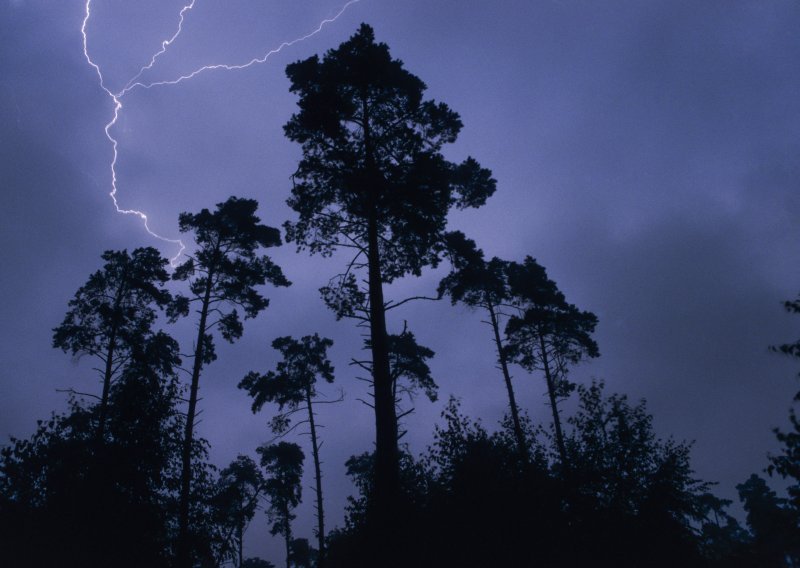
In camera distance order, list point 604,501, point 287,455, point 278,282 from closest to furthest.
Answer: point 604,501 < point 278,282 < point 287,455

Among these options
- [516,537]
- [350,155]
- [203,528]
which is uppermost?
[350,155]

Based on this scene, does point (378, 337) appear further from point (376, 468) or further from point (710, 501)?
point (710, 501)

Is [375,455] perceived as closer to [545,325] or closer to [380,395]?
[380,395]

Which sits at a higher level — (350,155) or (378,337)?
(350,155)

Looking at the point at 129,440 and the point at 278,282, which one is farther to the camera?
the point at 278,282

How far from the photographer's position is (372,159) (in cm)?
1199

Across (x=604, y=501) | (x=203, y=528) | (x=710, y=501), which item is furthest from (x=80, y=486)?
(x=710, y=501)

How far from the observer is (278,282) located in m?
17.9

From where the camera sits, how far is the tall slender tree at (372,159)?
11.5m

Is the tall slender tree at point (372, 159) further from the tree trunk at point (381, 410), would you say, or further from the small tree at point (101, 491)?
the small tree at point (101, 491)

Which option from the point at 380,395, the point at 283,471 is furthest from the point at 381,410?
the point at 283,471

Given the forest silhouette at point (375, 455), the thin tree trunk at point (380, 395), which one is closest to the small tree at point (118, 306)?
the forest silhouette at point (375, 455)

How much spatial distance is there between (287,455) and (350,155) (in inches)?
1004

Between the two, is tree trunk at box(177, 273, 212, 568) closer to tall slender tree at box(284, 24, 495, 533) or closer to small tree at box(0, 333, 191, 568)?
small tree at box(0, 333, 191, 568)
